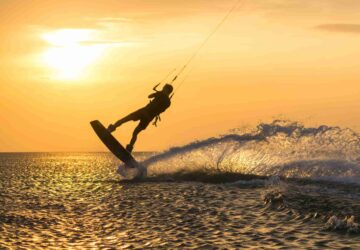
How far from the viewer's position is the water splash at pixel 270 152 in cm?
3606

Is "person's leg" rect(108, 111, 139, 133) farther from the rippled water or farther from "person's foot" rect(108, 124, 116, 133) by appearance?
the rippled water

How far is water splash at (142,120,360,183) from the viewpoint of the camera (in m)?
36.1

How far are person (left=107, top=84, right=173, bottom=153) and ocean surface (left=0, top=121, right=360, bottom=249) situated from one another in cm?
424

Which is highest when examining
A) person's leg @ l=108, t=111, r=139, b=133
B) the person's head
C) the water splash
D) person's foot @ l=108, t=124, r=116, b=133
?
the person's head

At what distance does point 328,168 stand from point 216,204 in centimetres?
1303

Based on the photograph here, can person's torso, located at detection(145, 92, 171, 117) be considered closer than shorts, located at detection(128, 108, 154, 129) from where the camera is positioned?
Yes

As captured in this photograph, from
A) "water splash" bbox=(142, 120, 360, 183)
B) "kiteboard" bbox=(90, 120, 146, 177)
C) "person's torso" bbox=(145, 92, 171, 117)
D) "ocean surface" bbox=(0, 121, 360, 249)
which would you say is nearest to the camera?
"ocean surface" bbox=(0, 121, 360, 249)

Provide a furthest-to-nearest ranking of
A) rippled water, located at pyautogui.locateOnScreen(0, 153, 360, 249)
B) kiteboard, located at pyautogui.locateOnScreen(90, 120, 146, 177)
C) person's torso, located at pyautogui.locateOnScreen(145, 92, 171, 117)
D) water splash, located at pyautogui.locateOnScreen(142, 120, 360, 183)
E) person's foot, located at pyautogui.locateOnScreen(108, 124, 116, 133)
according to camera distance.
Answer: water splash, located at pyautogui.locateOnScreen(142, 120, 360, 183) → kiteboard, located at pyautogui.locateOnScreen(90, 120, 146, 177) → person's foot, located at pyautogui.locateOnScreen(108, 124, 116, 133) → person's torso, located at pyautogui.locateOnScreen(145, 92, 171, 117) → rippled water, located at pyautogui.locateOnScreen(0, 153, 360, 249)

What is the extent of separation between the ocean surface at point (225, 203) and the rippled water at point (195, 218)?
4cm

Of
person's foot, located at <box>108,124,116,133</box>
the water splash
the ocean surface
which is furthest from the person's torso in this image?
the water splash

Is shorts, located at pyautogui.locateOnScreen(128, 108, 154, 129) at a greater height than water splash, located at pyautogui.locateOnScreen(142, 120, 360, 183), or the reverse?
shorts, located at pyautogui.locateOnScreen(128, 108, 154, 129)

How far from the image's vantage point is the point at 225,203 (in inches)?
918

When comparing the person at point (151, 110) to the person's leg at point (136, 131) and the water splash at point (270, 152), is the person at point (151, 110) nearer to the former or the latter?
the person's leg at point (136, 131)

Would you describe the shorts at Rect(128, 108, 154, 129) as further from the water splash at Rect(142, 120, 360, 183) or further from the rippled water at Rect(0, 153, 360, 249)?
the water splash at Rect(142, 120, 360, 183)
